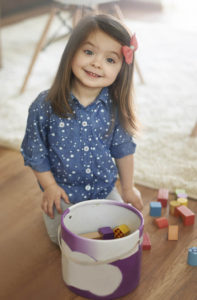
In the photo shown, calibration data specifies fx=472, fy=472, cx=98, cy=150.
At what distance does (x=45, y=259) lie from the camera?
53.1 inches

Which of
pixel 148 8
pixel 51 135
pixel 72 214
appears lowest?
pixel 148 8

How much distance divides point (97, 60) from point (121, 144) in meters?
0.29

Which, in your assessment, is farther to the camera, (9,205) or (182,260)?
(9,205)

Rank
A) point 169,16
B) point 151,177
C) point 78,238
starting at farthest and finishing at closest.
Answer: point 169,16
point 151,177
point 78,238

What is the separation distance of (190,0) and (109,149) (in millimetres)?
3339

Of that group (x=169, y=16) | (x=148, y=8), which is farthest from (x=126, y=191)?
(x=148, y=8)

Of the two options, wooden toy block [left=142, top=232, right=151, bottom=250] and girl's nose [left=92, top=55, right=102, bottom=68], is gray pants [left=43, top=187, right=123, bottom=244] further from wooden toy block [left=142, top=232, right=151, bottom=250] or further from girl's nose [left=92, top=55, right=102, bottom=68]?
girl's nose [left=92, top=55, right=102, bottom=68]

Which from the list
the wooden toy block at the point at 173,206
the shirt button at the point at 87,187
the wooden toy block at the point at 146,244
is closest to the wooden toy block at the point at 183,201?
the wooden toy block at the point at 173,206

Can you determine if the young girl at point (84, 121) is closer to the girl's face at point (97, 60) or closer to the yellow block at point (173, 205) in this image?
the girl's face at point (97, 60)

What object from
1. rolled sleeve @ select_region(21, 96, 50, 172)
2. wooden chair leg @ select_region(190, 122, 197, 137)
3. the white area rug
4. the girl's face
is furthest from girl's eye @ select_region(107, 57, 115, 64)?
wooden chair leg @ select_region(190, 122, 197, 137)

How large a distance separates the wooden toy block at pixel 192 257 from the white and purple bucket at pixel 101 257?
0.58 feet

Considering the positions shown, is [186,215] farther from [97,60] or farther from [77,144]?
[97,60]

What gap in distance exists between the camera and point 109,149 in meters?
1.47

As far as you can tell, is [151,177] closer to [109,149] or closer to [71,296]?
[109,149]
